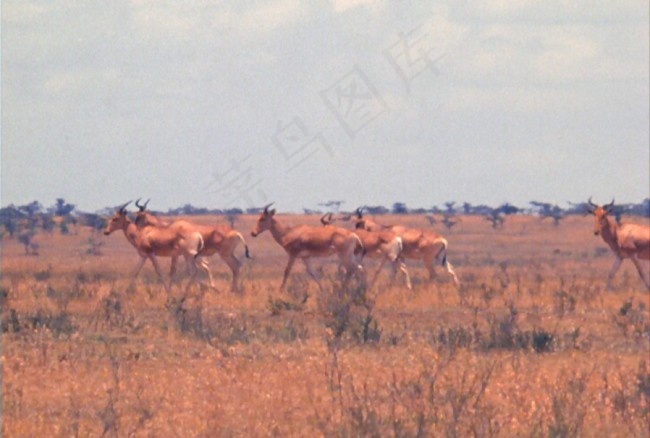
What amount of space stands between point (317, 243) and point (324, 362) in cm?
1202

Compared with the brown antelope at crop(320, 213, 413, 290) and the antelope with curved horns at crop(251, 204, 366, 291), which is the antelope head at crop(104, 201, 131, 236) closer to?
the antelope with curved horns at crop(251, 204, 366, 291)

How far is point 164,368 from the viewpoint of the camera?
12492mm

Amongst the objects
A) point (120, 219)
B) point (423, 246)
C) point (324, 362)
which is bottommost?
point (324, 362)

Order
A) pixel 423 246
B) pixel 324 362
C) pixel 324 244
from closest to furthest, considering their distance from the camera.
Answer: pixel 324 362, pixel 324 244, pixel 423 246

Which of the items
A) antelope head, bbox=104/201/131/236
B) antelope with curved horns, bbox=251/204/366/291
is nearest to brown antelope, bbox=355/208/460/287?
antelope with curved horns, bbox=251/204/366/291

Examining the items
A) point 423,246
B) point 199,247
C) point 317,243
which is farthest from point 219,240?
point 423,246

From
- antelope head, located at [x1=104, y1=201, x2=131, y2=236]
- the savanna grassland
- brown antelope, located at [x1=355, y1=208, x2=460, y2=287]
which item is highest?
antelope head, located at [x1=104, y1=201, x2=131, y2=236]

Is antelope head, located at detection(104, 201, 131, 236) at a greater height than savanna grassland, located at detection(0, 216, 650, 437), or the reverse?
antelope head, located at detection(104, 201, 131, 236)

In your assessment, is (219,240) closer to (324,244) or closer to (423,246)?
(324,244)

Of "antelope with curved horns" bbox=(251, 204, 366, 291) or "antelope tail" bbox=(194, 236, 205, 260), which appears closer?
"antelope tail" bbox=(194, 236, 205, 260)

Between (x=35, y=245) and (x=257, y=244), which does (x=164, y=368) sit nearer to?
(x=35, y=245)

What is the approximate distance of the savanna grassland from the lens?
965 centimetres

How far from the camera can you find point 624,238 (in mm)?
25234

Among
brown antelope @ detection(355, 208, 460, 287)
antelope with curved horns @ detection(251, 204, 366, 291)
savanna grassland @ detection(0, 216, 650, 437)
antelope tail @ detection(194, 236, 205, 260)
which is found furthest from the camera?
brown antelope @ detection(355, 208, 460, 287)
